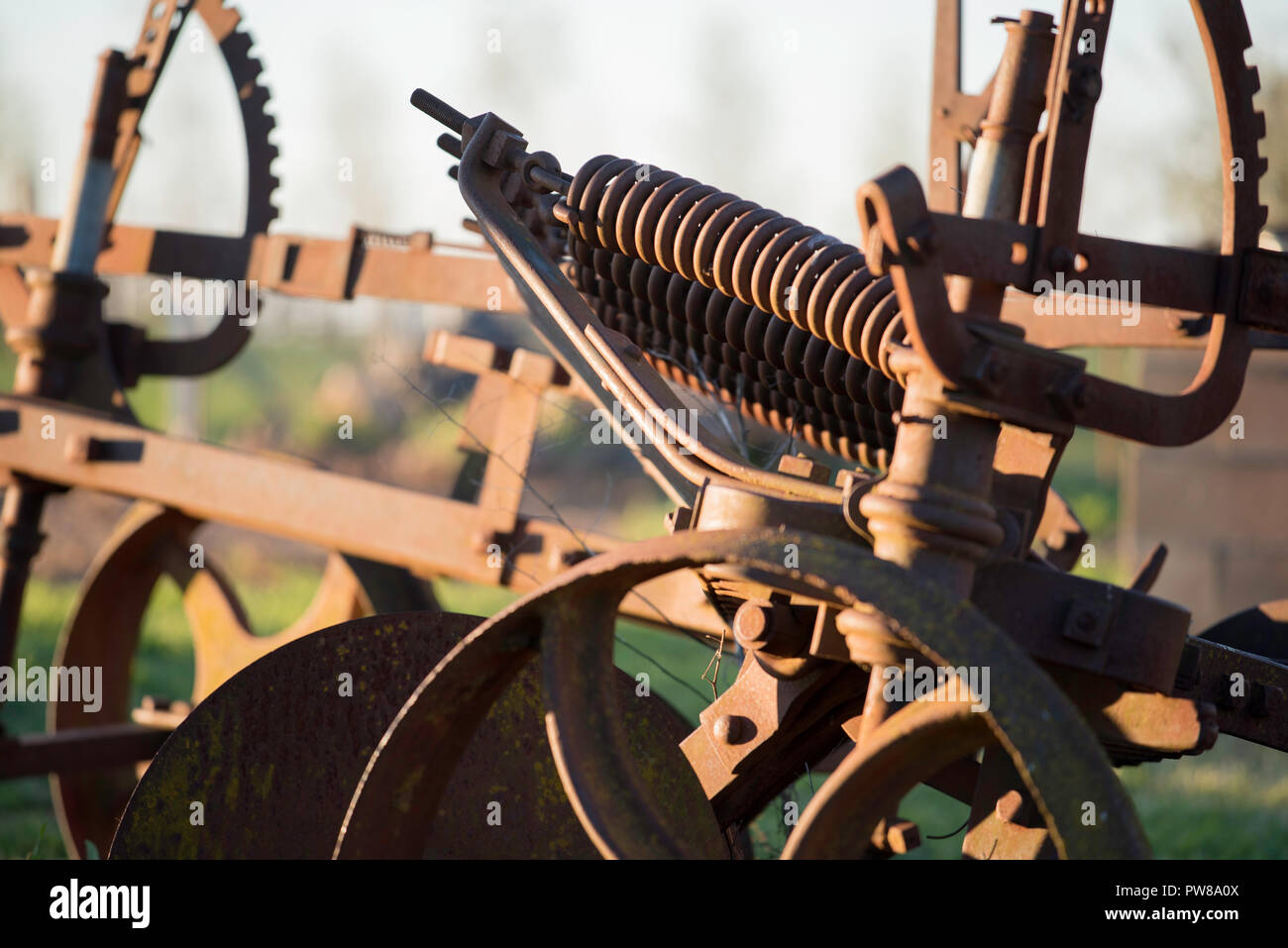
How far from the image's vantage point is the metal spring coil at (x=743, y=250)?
1525mm

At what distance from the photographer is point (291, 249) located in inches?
114

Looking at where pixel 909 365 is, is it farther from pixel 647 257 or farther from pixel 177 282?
pixel 177 282

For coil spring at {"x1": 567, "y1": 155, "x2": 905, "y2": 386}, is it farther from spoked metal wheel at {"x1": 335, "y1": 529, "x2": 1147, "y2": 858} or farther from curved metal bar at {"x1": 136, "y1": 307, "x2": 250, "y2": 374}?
curved metal bar at {"x1": 136, "y1": 307, "x2": 250, "y2": 374}

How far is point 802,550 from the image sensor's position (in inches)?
44.4

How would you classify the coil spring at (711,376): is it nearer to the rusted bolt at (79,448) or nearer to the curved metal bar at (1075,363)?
the curved metal bar at (1075,363)

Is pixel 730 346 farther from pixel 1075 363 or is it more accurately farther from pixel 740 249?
pixel 1075 363

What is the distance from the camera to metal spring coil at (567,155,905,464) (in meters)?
1.53

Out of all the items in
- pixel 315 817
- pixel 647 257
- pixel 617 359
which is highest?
pixel 647 257

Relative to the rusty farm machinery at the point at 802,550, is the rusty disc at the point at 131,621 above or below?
below

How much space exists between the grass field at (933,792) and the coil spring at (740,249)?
553 millimetres

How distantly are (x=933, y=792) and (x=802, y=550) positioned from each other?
3612 millimetres

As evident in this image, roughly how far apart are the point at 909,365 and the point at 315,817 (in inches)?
35.2

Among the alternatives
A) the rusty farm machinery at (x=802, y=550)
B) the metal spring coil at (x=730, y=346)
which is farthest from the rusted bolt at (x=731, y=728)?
the metal spring coil at (x=730, y=346)
